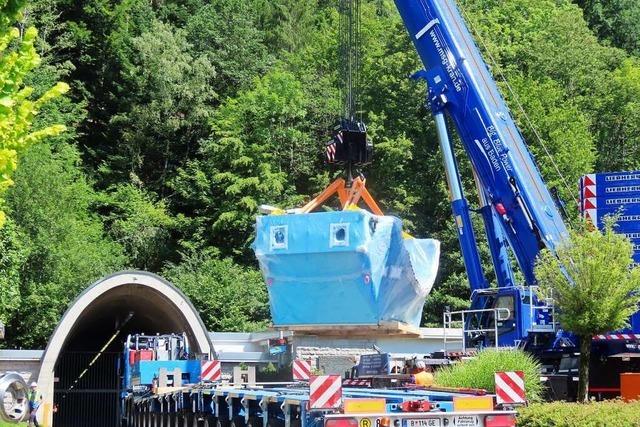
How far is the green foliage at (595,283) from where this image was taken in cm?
1611

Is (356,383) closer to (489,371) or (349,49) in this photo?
(489,371)

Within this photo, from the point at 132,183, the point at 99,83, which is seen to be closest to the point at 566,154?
the point at 132,183

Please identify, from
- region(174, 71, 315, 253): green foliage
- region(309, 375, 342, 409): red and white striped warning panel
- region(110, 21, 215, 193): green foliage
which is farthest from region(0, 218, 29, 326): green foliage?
region(309, 375, 342, 409): red and white striped warning panel

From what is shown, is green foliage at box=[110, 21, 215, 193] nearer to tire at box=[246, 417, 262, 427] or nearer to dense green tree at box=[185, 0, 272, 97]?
dense green tree at box=[185, 0, 272, 97]

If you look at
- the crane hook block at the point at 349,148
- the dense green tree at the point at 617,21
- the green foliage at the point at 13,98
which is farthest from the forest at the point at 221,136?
the green foliage at the point at 13,98

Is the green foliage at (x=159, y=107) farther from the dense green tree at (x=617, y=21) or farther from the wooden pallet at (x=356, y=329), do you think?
the dense green tree at (x=617, y=21)

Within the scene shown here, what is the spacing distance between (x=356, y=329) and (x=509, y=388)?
7271 mm

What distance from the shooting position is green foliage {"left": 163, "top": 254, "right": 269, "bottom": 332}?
36969 millimetres

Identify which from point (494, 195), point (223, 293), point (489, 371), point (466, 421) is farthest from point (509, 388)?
point (223, 293)

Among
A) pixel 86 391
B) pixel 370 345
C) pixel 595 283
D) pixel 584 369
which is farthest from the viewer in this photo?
pixel 86 391

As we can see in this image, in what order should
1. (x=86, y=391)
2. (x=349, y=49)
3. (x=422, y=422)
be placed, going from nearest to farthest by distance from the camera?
(x=422, y=422), (x=349, y=49), (x=86, y=391)

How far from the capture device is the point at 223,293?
37.6 m

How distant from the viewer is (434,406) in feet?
35.5

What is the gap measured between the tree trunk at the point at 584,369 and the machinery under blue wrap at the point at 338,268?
3.65 m
